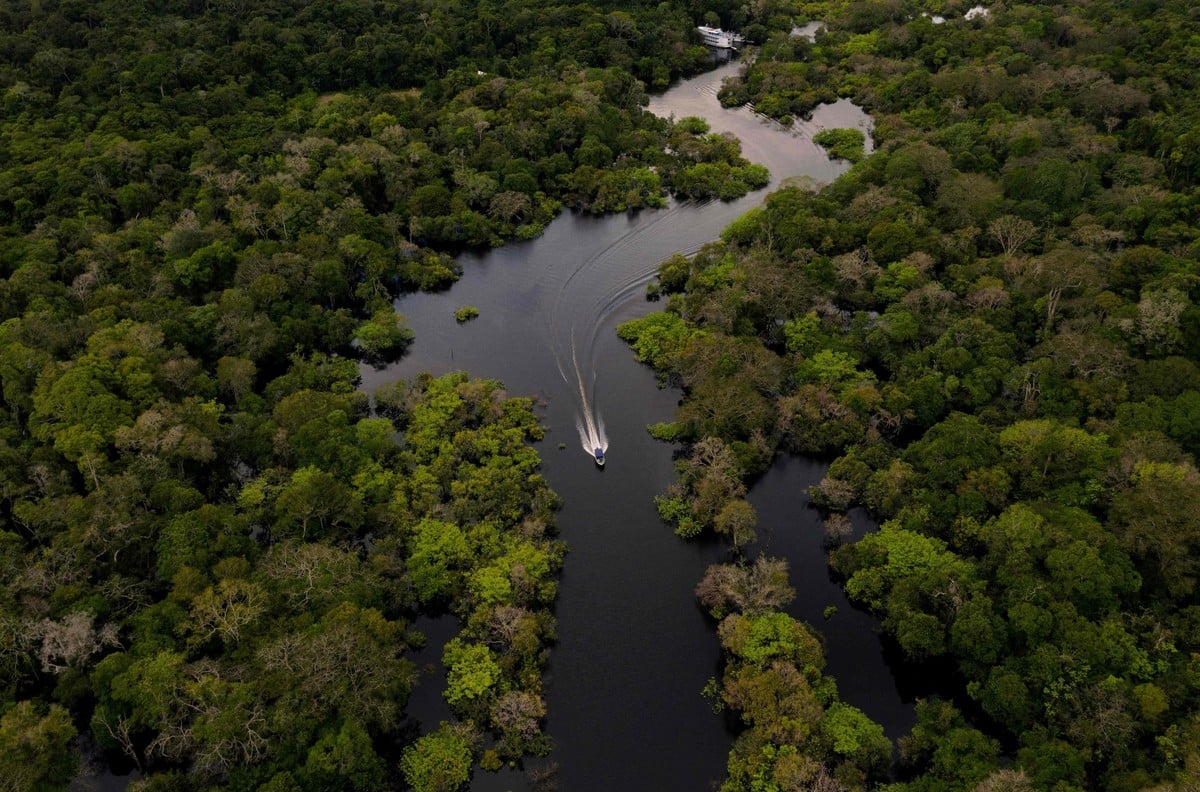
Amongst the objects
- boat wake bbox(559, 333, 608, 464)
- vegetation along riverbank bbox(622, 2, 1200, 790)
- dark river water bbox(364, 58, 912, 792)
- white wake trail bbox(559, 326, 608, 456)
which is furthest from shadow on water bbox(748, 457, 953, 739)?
white wake trail bbox(559, 326, 608, 456)

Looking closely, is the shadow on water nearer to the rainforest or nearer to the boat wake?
the rainforest

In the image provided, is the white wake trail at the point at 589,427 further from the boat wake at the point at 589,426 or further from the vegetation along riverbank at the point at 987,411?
the vegetation along riverbank at the point at 987,411

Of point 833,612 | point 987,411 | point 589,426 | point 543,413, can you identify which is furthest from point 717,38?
point 833,612

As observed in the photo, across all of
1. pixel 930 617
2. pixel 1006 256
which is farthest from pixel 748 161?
pixel 930 617

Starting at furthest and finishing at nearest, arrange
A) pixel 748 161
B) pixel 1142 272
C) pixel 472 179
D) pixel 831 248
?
1. pixel 748 161
2. pixel 472 179
3. pixel 831 248
4. pixel 1142 272

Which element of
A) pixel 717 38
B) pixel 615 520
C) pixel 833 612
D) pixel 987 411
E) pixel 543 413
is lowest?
pixel 833 612

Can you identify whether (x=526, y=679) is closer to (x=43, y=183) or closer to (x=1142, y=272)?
(x=1142, y=272)

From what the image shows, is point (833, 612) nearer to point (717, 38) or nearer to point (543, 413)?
point (543, 413)

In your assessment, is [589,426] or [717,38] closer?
[589,426]
